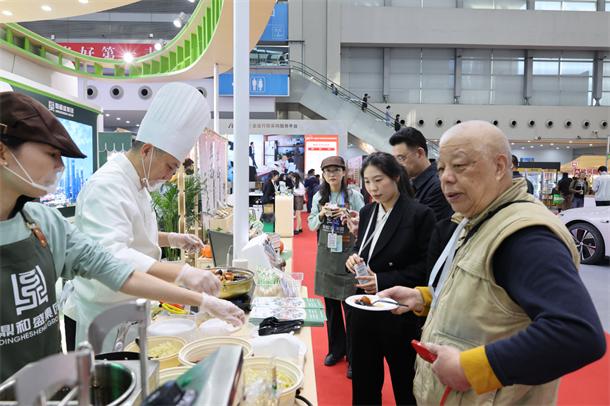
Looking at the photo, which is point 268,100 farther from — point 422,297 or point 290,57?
point 422,297

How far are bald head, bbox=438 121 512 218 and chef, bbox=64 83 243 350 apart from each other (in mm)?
814

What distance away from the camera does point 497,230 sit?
1061mm

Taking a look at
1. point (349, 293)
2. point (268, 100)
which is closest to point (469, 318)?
point (349, 293)

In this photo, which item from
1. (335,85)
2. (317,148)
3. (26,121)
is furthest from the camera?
(335,85)

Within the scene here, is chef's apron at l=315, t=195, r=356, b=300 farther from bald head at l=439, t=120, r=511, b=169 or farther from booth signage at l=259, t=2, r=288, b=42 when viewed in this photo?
booth signage at l=259, t=2, r=288, b=42

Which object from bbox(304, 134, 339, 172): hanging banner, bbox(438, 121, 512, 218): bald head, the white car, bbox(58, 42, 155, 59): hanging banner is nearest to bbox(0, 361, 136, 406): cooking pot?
bbox(438, 121, 512, 218): bald head

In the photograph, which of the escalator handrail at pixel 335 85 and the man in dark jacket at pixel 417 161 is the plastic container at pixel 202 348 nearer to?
the man in dark jacket at pixel 417 161

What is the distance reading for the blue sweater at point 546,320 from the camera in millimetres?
889

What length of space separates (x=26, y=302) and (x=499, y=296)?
119 cm

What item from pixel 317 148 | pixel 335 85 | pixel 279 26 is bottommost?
pixel 317 148

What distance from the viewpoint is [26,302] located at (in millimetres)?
1042

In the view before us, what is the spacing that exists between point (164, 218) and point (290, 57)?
546 inches

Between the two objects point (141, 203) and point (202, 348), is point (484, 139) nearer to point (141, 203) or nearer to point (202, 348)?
point (202, 348)

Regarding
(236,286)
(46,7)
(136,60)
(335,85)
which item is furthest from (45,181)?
(335,85)
